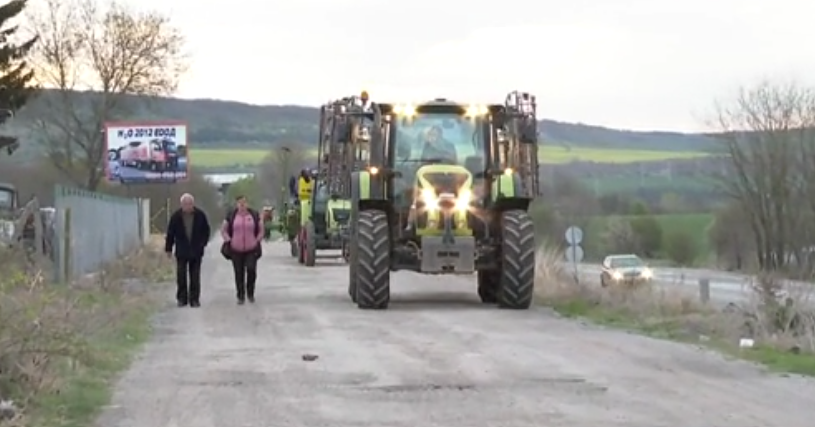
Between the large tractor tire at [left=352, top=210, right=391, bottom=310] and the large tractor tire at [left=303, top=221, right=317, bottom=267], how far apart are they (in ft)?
55.7

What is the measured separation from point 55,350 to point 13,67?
49.3m

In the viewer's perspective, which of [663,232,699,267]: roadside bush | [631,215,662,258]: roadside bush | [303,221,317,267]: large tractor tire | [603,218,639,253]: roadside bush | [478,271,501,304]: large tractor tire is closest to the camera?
[478,271,501,304]: large tractor tire

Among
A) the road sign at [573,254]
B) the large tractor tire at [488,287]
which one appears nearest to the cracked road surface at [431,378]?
the large tractor tire at [488,287]

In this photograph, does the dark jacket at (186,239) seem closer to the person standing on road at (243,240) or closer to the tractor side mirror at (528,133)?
the person standing on road at (243,240)

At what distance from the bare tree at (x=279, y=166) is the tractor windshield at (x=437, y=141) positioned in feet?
182

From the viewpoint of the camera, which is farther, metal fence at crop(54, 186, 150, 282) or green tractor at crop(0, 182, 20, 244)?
metal fence at crop(54, 186, 150, 282)

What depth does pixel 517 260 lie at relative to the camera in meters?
21.8

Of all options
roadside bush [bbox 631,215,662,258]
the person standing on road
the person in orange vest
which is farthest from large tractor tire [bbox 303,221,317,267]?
roadside bush [bbox 631,215,662,258]

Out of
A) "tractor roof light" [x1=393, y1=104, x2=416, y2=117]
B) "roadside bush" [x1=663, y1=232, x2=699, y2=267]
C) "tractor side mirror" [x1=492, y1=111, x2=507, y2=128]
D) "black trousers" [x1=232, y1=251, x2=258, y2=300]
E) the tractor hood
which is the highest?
"tractor roof light" [x1=393, y1=104, x2=416, y2=117]

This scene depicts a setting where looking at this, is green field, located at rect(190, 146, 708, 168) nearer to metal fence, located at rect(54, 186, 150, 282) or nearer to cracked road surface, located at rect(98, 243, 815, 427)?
metal fence, located at rect(54, 186, 150, 282)

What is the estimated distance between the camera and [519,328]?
61.5ft

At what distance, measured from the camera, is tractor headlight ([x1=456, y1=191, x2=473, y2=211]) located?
22.1 m

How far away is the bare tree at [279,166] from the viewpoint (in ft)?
272

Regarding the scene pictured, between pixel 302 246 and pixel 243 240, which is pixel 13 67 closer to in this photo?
pixel 302 246
